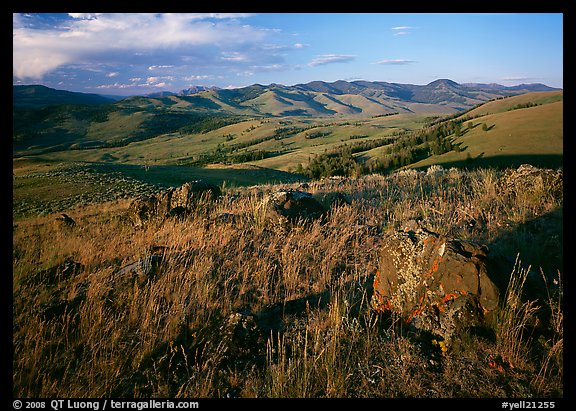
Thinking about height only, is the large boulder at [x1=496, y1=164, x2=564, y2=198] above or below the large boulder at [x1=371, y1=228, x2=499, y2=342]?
above

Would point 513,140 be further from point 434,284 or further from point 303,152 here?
point 303,152

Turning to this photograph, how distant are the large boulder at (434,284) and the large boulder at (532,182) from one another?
4.08 meters

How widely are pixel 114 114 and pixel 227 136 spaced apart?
71.7 m

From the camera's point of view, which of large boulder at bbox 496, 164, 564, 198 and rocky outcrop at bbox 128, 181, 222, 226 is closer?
large boulder at bbox 496, 164, 564, 198

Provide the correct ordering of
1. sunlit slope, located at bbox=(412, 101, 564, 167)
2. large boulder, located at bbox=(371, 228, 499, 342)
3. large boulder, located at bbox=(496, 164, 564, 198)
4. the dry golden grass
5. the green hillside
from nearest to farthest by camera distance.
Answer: the dry golden grass
large boulder, located at bbox=(371, 228, 499, 342)
large boulder, located at bbox=(496, 164, 564, 198)
the green hillside
sunlit slope, located at bbox=(412, 101, 564, 167)

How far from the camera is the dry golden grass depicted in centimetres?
229

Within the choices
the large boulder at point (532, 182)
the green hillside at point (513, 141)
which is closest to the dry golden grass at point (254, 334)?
the large boulder at point (532, 182)

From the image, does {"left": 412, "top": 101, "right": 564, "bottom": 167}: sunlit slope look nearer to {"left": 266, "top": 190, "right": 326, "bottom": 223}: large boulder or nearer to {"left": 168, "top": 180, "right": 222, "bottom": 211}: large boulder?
{"left": 266, "top": 190, "right": 326, "bottom": 223}: large boulder

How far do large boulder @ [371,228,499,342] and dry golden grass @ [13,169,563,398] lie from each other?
0.15 meters

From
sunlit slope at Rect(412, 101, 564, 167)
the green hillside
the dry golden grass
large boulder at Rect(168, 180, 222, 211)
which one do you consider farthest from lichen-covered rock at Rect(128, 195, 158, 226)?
sunlit slope at Rect(412, 101, 564, 167)

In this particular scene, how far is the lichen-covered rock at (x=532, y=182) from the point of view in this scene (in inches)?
222

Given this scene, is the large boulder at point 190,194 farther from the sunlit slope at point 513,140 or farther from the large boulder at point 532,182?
→ the sunlit slope at point 513,140

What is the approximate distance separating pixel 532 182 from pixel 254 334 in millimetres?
6196
